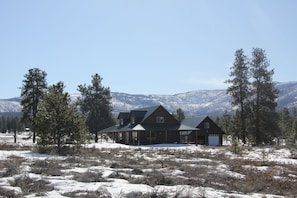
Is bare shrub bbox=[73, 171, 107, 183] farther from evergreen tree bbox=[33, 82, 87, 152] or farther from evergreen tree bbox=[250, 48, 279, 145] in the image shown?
evergreen tree bbox=[250, 48, 279, 145]

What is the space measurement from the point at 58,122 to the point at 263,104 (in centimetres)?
3330

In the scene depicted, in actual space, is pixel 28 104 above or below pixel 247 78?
below

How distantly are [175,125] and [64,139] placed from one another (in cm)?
3139

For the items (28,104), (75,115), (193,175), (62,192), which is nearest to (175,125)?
(28,104)

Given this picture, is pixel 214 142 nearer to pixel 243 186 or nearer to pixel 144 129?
pixel 144 129

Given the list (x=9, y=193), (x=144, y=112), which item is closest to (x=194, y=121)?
(x=144, y=112)

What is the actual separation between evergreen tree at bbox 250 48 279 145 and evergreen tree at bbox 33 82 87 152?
30.5 meters

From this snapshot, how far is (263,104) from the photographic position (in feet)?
158

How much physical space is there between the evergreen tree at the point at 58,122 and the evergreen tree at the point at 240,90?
3054cm

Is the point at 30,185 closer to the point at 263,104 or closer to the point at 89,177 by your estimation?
the point at 89,177

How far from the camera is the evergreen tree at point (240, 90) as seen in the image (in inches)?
1957

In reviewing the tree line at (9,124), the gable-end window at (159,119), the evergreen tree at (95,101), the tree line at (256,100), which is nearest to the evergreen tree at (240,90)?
the tree line at (256,100)

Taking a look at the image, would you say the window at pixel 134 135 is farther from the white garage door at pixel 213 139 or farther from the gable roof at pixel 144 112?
the white garage door at pixel 213 139

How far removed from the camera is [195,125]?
5556cm
